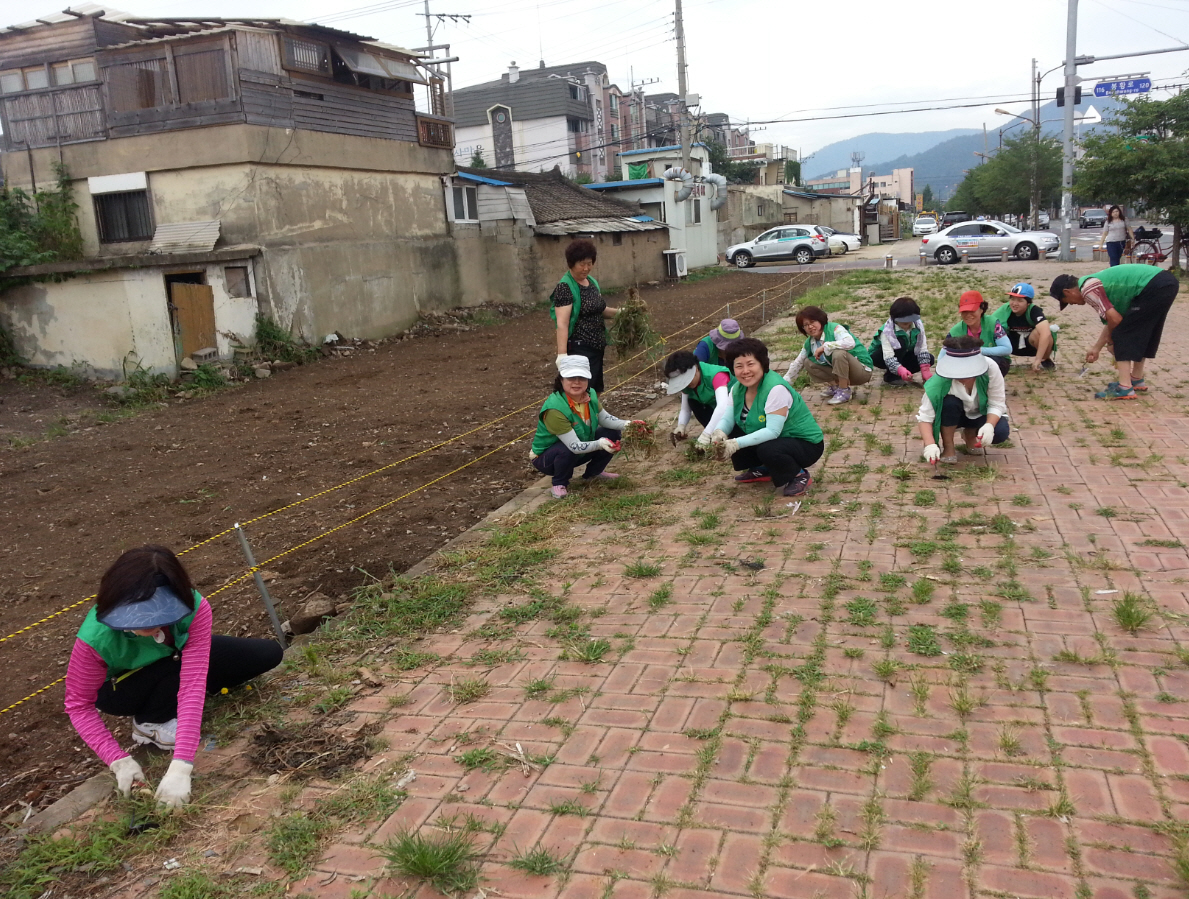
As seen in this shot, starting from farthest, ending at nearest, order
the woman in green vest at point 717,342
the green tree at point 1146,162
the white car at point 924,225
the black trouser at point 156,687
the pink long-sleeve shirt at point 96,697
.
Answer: the white car at point 924,225 < the green tree at point 1146,162 < the woman in green vest at point 717,342 < the black trouser at point 156,687 < the pink long-sleeve shirt at point 96,697

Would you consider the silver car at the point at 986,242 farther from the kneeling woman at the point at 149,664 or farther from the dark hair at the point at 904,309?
the kneeling woman at the point at 149,664

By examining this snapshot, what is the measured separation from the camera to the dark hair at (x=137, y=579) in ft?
10.0

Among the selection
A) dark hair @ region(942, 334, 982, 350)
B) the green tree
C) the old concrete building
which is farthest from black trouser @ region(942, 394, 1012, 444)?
the green tree

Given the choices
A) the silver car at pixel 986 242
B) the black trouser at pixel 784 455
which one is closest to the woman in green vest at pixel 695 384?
the black trouser at pixel 784 455

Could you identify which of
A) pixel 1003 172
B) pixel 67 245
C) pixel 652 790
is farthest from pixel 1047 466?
pixel 1003 172

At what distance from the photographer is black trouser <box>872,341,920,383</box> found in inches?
341

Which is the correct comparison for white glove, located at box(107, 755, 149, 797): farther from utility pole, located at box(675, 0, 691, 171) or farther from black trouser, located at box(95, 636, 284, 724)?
utility pole, located at box(675, 0, 691, 171)

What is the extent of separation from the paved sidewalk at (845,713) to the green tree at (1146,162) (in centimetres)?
1494

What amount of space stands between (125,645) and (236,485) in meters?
4.64

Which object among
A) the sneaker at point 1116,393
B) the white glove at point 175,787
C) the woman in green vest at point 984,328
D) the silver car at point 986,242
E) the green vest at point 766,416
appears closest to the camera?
the white glove at point 175,787

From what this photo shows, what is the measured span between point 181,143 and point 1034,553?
14414 millimetres

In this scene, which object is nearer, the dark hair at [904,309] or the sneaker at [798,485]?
the sneaker at [798,485]

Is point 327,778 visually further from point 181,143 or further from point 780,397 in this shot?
point 181,143

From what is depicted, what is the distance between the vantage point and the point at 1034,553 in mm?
4531
